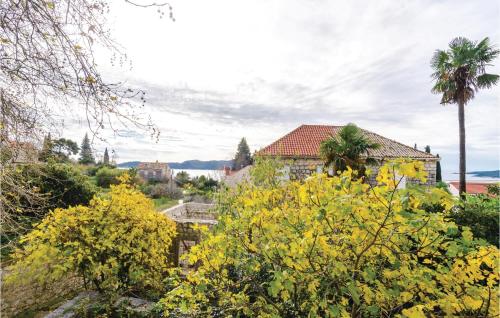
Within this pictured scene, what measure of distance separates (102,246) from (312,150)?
14.7 meters

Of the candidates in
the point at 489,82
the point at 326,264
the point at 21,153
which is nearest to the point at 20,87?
the point at 21,153

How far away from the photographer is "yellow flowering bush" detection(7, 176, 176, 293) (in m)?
4.41

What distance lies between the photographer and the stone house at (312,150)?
55.4 ft

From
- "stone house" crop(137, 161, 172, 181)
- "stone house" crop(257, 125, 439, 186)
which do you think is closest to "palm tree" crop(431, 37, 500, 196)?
"stone house" crop(257, 125, 439, 186)

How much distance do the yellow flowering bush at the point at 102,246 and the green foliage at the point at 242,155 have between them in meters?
53.0

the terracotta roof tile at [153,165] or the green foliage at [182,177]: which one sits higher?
the terracotta roof tile at [153,165]

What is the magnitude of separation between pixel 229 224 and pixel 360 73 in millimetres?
6647

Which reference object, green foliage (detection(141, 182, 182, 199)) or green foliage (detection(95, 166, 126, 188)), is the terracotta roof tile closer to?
green foliage (detection(95, 166, 126, 188))

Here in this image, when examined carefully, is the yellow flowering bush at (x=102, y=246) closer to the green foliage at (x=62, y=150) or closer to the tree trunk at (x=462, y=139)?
the green foliage at (x=62, y=150)

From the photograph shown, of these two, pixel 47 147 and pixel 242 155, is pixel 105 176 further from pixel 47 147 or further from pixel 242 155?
pixel 242 155

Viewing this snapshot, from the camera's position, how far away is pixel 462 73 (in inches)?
635

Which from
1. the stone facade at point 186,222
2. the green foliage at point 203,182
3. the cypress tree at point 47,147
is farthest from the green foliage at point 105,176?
the cypress tree at point 47,147

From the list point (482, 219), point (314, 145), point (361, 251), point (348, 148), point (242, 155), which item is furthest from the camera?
point (242, 155)

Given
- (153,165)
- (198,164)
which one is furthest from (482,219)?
(198,164)
